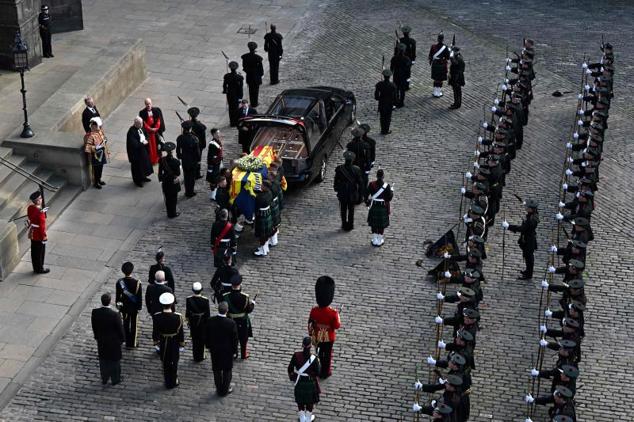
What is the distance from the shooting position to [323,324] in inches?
747

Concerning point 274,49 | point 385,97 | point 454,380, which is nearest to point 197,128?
point 385,97

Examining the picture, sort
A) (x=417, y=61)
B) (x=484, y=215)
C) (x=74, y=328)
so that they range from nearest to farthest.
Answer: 1. (x=74, y=328)
2. (x=484, y=215)
3. (x=417, y=61)

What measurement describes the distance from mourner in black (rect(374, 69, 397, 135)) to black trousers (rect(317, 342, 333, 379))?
9011 mm

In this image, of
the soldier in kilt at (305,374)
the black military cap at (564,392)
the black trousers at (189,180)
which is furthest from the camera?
the black trousers at (189,180)

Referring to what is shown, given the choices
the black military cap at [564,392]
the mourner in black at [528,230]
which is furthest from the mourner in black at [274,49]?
the black military cap at [564,392]

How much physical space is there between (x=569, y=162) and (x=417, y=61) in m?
7.39

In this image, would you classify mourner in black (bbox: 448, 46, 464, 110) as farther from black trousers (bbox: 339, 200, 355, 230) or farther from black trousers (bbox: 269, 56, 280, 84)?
black trousers (bbox: 339, 200, 355, 230)

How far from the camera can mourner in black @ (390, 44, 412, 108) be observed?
1137 inches

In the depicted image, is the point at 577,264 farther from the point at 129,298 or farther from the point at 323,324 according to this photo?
the point at 129,298

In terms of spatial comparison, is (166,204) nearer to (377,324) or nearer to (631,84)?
(377,324)

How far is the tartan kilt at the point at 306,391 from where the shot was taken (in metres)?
17.7

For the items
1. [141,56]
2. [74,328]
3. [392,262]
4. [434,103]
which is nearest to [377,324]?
[392,262]

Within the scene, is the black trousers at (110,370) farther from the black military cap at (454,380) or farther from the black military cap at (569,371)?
the black military cap at (569,371)

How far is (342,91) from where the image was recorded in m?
27.4
